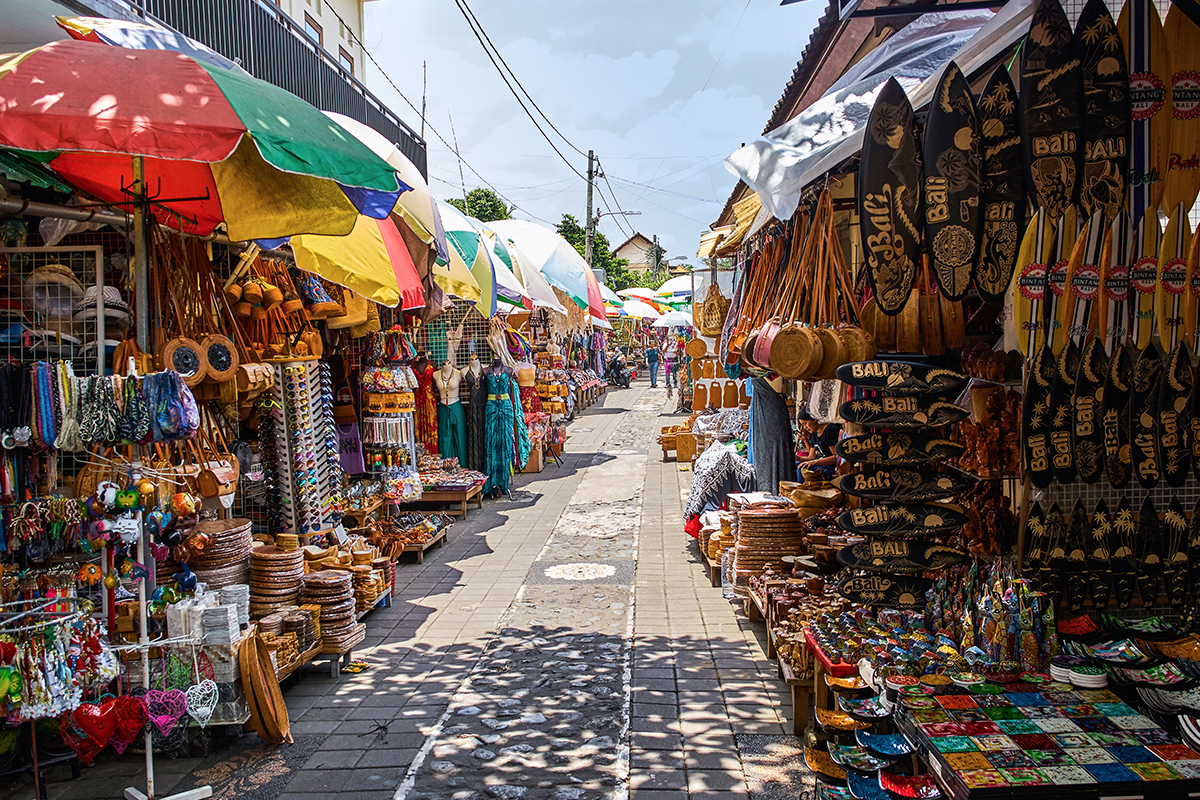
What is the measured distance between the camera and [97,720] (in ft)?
12.6

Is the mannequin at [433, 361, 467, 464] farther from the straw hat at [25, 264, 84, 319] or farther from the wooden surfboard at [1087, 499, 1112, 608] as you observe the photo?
the wooden surfboard at [1087, 499, 1112, 608]

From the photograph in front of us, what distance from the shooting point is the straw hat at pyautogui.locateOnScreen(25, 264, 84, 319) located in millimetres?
4324

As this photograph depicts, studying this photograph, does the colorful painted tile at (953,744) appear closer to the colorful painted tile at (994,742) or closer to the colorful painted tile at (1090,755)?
the colorful painted tile at (994,742)

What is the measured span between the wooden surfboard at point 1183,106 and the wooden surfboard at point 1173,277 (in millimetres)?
91

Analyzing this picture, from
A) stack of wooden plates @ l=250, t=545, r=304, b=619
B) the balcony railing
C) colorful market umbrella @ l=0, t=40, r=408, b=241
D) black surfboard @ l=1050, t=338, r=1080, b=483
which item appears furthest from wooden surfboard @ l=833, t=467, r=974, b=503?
the balcony railing

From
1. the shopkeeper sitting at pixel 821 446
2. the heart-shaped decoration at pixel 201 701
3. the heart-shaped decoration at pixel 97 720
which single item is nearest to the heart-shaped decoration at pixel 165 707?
the heart-shaped decoration at pixel 201 701

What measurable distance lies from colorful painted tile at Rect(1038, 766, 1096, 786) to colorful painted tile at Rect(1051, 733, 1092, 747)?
150 millimetres

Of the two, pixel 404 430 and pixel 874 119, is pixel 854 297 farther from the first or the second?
pixel 404 430

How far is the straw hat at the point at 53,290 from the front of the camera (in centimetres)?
432

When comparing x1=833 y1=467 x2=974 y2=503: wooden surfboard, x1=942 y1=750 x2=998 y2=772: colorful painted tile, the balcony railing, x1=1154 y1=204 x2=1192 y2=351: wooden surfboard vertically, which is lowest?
x1=942 y1=750 x2=998 y2=772: colorful painted tile

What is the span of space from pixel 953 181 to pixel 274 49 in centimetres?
832

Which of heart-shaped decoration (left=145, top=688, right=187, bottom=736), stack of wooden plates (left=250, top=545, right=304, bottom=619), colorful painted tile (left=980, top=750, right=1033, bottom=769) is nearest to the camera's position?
colorful painted tile (left=980, top=750, right=1033, bottom=769)

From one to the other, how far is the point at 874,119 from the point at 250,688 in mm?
4161

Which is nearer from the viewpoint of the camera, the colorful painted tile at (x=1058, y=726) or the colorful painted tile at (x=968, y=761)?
the colorful painted tile at (x=968, y=761)
